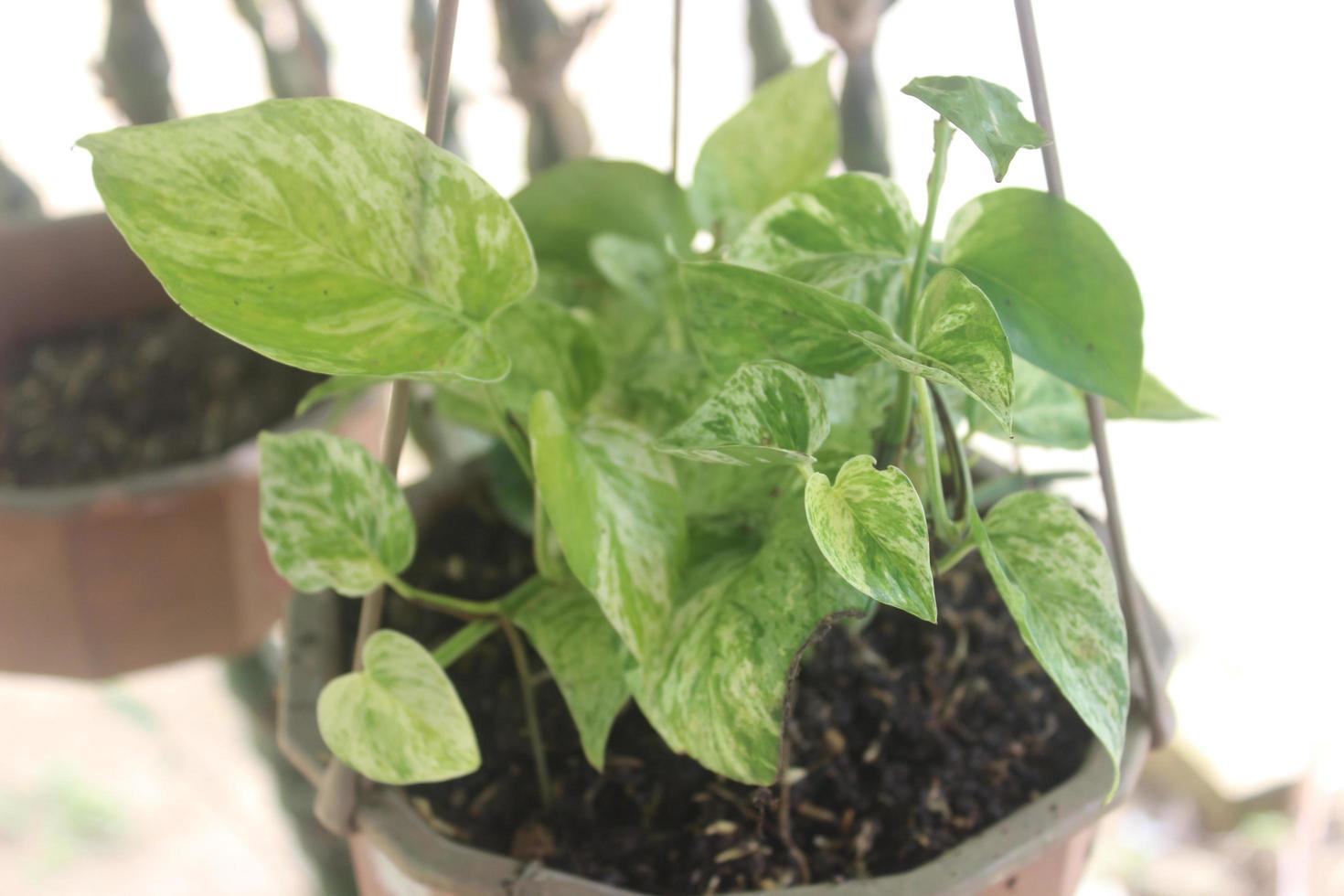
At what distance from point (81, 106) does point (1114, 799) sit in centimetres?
129

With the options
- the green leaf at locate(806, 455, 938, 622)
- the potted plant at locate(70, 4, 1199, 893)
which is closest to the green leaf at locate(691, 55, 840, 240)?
the potted plant at locate(70, 4, 1199, 893)

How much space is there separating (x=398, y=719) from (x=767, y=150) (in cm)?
30

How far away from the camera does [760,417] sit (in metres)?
0.36

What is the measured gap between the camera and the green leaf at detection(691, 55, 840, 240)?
0.54m

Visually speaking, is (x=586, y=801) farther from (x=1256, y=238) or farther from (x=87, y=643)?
(x=1256, y=238)

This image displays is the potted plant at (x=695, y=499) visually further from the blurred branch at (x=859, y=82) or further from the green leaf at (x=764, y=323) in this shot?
the blurred branch at (x=859, y=82)

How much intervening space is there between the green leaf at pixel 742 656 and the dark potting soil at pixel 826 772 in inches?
3.4

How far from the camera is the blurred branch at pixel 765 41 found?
0.80 metres

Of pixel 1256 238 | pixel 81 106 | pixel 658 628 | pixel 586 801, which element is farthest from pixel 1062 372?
pixel 81 106

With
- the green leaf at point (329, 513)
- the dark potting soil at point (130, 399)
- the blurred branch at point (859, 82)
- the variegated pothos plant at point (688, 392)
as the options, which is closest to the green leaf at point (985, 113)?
the variegated pothos plant at point (688, 392)

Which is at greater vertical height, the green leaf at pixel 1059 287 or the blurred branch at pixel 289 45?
the green leaf at pixel 1059 287

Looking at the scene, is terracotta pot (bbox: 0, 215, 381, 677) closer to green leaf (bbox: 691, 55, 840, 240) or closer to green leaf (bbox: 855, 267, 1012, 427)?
green leaf (bbox: 691, 55, 840, 240)

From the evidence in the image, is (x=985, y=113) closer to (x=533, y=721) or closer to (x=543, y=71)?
(x=533, y=721)

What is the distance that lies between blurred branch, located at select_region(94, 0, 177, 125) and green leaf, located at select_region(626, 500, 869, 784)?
0.67 meters
